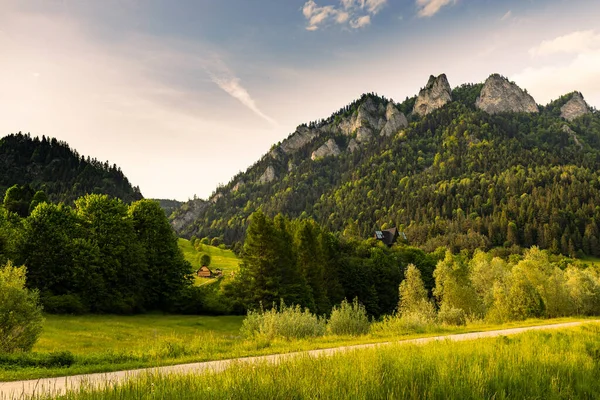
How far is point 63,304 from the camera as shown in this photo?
3906cm

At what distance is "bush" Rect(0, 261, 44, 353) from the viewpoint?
16406mm

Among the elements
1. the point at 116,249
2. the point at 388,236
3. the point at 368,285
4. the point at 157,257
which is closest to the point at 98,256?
the point at 116,249

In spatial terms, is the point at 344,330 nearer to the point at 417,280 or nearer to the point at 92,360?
the point at 92,360

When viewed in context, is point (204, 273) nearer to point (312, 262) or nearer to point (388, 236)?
point (312, 262)

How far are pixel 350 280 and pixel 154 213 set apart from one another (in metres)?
38.2

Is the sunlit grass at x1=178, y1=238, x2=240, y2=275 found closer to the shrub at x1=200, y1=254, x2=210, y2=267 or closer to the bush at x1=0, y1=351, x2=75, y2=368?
the shrub at x1=200, y1=254, x2=210, y2=267

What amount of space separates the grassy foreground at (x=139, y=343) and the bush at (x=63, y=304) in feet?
7.93

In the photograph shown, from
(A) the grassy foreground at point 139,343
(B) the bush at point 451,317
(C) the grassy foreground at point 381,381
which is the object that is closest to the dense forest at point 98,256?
(A) the grassy foreground at point 139,343

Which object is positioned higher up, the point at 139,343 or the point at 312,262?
the point at 312,262

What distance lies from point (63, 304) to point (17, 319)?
25716 mm

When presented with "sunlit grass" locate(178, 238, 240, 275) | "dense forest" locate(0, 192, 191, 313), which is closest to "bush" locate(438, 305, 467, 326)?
"dense forest" locate(0, 192, 191, 313)

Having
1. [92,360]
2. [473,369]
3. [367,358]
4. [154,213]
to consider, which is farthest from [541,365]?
[154,213]

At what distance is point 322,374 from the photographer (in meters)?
5.74

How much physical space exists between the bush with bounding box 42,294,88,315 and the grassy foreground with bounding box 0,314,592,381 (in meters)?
2.42
